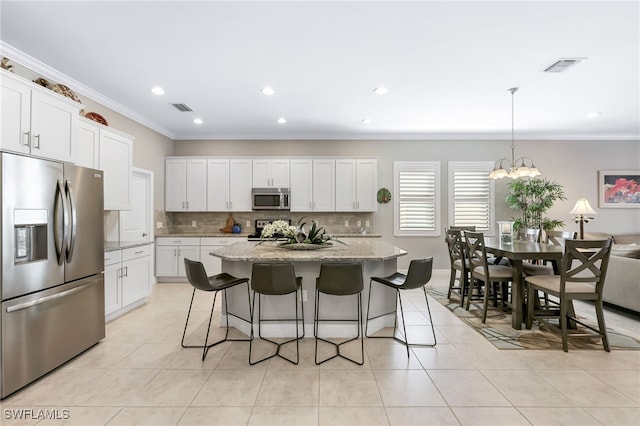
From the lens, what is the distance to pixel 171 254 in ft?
18.7

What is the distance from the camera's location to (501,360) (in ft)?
9.06

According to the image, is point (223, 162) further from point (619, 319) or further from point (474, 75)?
point (619, 319)

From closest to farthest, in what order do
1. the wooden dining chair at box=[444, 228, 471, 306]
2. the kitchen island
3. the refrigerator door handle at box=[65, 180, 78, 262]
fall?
the refrigerator door handle at box=[65, 180, 78, 262], the kitchen island, the wooden dining chair at box=[444, 228, 471, 306]

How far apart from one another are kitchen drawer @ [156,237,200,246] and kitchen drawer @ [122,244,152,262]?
121 cm

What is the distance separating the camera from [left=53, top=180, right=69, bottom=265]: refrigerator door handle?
255 centimetres

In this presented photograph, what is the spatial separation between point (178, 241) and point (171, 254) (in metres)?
0.27

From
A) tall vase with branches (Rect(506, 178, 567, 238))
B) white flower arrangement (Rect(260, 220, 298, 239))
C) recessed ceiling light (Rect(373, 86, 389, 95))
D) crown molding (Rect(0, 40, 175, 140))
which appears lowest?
white flower arrangement (Rect(260, 220, 298, 239))

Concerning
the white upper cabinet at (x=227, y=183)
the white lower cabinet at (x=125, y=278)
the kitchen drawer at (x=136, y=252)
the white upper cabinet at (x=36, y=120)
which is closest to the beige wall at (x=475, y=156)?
the white upper cabinet at (x=227, y=183)

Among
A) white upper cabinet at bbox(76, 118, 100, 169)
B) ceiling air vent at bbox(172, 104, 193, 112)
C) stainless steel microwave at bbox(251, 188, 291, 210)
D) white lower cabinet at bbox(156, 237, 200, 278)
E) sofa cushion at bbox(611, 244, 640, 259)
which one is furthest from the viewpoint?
stainless steel microwave at bbox(251, 188, 291, 210)

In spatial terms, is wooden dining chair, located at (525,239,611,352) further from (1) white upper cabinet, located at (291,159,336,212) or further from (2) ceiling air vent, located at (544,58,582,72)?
(1) white upper cabinet, located at (291,159,336,212)

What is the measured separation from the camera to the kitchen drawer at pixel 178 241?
570 cm

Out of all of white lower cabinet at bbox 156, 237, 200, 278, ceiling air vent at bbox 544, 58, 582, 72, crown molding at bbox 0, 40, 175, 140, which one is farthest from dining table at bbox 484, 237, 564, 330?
crown molding at bbox 0, 40, 175, 140

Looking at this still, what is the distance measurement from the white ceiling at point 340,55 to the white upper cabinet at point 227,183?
1089 mm

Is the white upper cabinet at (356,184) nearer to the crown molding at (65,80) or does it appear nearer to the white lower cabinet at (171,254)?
the white lower cabinet at (171,254)
